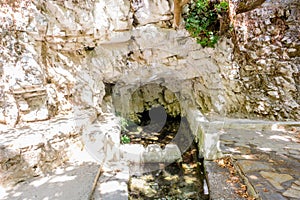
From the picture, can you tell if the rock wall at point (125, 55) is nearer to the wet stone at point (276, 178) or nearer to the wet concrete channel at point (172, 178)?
the wet concrete channel at point (172, 178)

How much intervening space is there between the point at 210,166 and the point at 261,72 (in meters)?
2.95

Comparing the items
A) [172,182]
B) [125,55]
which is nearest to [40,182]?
[172,182]

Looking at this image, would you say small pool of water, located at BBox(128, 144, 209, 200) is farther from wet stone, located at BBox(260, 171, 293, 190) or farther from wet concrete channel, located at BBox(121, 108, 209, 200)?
wet stone, located at BBox(260, 171, 293, 190)

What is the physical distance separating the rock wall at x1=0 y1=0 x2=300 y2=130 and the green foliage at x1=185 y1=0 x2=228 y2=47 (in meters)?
0.22

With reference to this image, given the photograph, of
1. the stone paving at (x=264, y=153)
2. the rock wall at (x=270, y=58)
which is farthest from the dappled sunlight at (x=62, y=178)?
the rock wall at (x=270, y=58)

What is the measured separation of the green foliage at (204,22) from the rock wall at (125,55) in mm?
219

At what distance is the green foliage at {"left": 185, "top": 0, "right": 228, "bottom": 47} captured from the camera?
17.3 feet

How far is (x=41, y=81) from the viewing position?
13.8ft

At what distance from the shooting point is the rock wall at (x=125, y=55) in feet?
13.4

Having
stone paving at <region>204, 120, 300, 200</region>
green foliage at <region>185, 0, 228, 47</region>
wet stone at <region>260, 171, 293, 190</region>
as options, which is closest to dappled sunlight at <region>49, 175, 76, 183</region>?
stone paving at <region>204, 120, 300, 200</region>

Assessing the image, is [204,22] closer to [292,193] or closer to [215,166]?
[215,166]

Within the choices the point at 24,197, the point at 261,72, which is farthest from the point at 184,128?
the point at 24,197

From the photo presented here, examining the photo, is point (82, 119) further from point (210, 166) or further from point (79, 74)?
point (210, 166)

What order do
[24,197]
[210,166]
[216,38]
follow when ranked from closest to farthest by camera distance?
1. [24,197]
2. [210,166]
3. [216,38]
